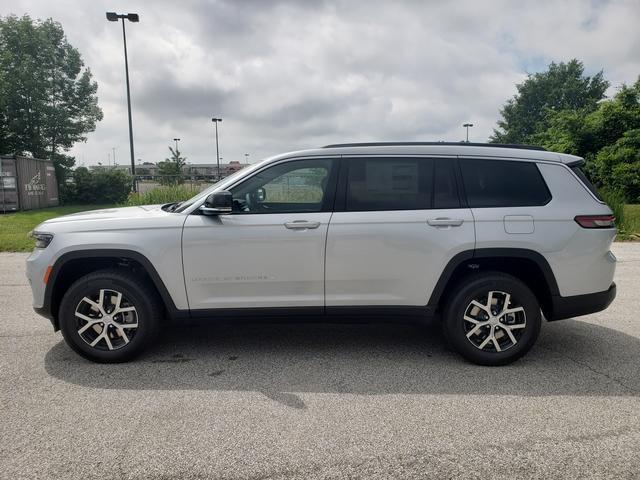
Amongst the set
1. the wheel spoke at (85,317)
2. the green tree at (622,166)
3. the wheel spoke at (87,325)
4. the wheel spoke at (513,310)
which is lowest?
the wheel spoke at (87,325)

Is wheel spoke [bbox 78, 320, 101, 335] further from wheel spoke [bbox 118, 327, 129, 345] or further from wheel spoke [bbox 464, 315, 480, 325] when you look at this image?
wheel spoke [bbox 464, 315, 480, 325]

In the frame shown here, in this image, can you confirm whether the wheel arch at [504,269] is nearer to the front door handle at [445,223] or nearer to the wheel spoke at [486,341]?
the front door handle at [445,223]

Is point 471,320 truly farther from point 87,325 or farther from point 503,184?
point 87,325

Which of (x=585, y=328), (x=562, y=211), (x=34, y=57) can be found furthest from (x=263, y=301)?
(x=34, y=57)

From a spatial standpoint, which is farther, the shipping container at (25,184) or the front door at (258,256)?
the shipping container at (25,184)

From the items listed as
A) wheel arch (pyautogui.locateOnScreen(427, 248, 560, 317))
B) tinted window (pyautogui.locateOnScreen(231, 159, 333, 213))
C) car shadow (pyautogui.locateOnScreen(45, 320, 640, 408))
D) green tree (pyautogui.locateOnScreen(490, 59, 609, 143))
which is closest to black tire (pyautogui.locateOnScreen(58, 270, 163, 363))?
car shadow (pyautogui.locateOnScreen(45, 320, 640, 408))

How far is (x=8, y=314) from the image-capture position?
5508mm

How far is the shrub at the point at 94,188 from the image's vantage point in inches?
984

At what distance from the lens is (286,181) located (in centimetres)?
420

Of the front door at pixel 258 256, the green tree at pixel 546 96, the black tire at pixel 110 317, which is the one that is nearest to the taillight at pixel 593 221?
the front door at pixel 258 256

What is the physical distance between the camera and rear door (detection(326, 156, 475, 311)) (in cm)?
387

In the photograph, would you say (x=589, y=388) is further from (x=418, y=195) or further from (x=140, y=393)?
(x=140, y=393)

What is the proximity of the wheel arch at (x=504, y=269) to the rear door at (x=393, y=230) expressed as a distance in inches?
2.9

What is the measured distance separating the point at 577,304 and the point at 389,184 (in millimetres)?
1850
